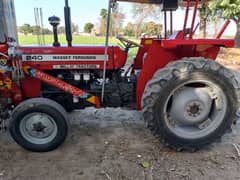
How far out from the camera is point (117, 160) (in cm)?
245

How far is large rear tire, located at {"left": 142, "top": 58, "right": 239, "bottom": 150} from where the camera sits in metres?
2.39

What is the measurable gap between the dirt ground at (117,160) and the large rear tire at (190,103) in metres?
0.19

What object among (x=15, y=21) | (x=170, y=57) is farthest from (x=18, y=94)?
(x=15, y=21)

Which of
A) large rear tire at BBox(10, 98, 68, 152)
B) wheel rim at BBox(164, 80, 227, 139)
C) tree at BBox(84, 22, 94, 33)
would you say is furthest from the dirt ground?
tree at BBox(84, 22, 94, 33)

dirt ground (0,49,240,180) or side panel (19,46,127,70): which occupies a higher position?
side panel (19,46,127,70)

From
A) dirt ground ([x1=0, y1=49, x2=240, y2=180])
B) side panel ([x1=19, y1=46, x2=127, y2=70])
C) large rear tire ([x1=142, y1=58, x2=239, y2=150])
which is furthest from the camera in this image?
side panel ([x1=19, y1=46, x2=127, y2=70])

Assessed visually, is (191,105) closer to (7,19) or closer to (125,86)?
(125,86)

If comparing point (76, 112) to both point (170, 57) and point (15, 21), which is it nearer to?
point (170, 57)

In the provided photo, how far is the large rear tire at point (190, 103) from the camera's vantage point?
239 centimetres

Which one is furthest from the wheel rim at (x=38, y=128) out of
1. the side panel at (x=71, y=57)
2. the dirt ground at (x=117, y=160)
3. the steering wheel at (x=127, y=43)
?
the steering wheel at (x=127, y=43)

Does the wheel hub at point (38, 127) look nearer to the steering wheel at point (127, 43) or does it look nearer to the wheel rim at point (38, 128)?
the wheel rim at point (38, 128)

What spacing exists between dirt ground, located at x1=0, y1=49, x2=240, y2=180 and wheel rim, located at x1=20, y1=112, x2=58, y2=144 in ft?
0.51

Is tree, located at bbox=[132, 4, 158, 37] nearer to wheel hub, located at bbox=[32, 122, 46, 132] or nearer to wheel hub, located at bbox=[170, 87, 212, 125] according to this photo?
wheel hub, located at bbox=[170, 87, 212, 125]

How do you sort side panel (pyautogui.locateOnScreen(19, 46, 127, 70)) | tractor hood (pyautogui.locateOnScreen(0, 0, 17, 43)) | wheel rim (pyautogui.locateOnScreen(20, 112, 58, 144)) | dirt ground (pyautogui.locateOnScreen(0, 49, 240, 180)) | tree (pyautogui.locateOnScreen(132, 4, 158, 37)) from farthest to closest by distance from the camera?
tractor hood (pyautogui.locateOnScreen(0, 0, 17, 43))
tree (pyautogui.locateOnScreen(132, 4, 158, 37))
side panel (pyautogui.locateOnScreen(19, 46, 127, 70))
wheel rim (pyautogui.locateOnScreen(20, 112, 58, 144))
dirt ground (pyautogui.locateOnScreen(0, 49, 240, 180))
